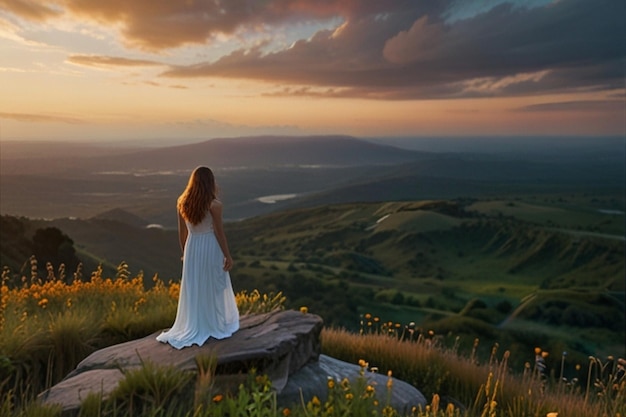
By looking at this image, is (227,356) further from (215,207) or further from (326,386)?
(215,207)

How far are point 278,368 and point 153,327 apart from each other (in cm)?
342

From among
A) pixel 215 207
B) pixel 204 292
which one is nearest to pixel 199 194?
pixel 215 207

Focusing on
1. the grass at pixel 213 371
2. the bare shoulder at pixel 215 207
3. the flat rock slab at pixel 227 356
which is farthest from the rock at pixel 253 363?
the bare shoulder at pixel 215 207

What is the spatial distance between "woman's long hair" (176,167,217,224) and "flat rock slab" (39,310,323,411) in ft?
5.92

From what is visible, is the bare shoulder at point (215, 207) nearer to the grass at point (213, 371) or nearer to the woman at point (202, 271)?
the woman at point (202, 271)

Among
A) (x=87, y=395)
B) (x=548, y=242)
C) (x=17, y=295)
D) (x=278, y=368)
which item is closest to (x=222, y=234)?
(x=278, y=368)

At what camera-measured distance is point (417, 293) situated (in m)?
40.1

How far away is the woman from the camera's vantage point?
28.3 ft

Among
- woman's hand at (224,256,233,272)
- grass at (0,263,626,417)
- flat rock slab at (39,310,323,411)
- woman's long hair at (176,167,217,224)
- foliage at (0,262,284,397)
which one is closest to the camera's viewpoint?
grass at (0,263,626,417)

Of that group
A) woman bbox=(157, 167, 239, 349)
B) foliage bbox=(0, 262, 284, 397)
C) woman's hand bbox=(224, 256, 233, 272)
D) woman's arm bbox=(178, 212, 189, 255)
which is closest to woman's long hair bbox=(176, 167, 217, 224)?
woman bbox=(157, 167, 239, 349)

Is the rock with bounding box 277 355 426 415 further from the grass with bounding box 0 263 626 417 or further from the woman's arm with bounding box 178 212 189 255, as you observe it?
the woman's arm with bounding box 178 212 189 255

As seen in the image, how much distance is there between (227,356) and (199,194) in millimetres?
2303

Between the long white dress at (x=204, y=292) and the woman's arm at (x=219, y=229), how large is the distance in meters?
0.10

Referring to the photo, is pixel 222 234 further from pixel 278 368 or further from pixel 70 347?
pixel 70 347
